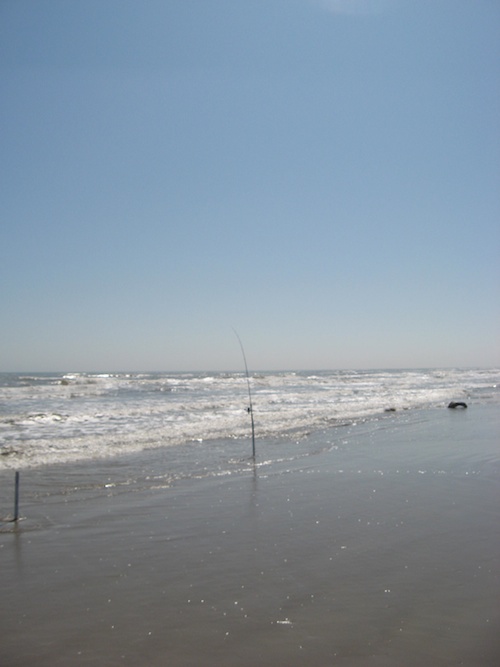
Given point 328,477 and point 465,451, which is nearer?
point 328,477

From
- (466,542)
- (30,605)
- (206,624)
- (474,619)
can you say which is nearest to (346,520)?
(466,542)

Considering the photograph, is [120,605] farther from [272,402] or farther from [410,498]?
[272,402]

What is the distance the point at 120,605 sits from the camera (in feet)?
14.5

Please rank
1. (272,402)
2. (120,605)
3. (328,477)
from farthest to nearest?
1. (272,402)
2. (328,477)
3. (120,605)

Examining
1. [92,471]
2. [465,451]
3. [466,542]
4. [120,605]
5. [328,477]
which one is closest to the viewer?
[120,605]

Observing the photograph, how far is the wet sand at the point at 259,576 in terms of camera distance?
3762mm

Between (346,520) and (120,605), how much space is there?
131 inches

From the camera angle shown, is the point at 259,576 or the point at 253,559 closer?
the point at 259,576

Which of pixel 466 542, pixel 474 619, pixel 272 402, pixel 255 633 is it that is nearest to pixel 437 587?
pixel 474 619

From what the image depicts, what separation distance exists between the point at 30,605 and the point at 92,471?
6192 millimetres

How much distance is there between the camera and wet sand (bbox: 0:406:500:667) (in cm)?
376

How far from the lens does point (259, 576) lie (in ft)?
16.4

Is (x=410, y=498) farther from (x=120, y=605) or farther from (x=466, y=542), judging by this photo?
(x=120, y=605)

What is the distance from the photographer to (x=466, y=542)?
5.88 meters
